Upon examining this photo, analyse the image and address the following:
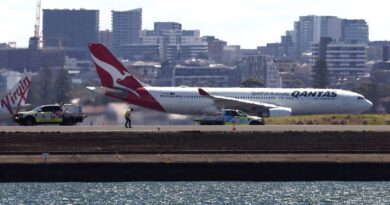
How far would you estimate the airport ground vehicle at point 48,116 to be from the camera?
89.6 metres

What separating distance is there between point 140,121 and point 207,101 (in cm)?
847

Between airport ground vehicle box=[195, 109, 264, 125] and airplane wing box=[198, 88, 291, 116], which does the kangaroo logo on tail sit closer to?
airplane wing box=[198, 88, 291, 116]

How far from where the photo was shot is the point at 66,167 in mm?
60281

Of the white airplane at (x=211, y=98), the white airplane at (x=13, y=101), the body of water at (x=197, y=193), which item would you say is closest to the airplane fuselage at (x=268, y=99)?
the white airplane at (x=211, y=98)

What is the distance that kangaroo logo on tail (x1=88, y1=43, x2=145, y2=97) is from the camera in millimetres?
110438

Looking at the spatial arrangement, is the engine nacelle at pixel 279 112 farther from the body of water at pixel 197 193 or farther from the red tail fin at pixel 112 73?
the body of water at pixel 197 193

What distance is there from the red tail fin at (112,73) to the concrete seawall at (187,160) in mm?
36522

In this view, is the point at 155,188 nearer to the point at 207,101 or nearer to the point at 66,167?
the point at 66,167

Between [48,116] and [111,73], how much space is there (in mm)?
21407

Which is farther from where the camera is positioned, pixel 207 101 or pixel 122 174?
pixel 207 101

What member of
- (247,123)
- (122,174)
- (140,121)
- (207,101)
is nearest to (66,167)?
(122,174)

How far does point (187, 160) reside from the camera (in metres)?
62.2

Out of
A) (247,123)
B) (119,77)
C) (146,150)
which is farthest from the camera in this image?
(119,77)

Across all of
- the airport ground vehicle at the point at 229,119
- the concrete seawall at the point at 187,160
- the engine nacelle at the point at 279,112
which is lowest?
the concrete seawall at the point at 187,160
